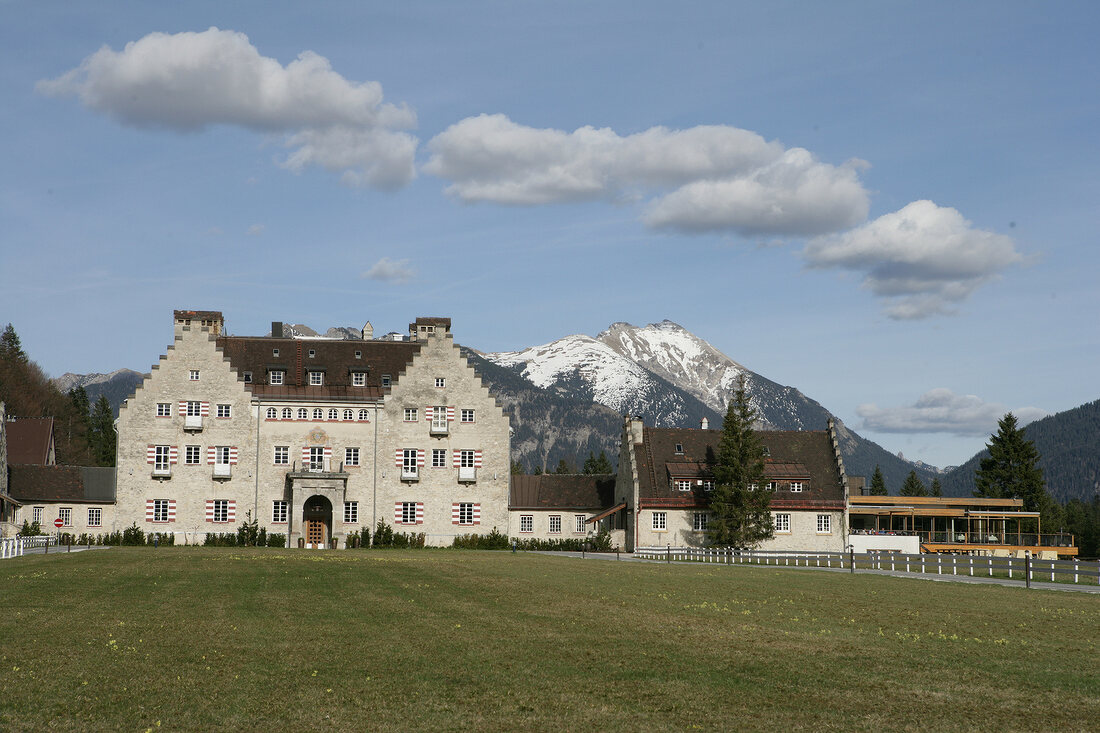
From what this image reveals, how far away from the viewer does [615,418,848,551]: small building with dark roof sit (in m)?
78.4

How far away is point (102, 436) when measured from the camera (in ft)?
443

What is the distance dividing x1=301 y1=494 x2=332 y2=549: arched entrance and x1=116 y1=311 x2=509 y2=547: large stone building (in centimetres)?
9

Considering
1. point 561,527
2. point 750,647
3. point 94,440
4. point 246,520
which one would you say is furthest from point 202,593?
point 94,440

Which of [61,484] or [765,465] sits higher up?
[765,465]

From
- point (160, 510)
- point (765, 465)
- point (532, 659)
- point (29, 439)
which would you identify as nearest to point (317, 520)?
point (160, 510)

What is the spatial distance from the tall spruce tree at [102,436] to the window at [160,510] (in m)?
47.0

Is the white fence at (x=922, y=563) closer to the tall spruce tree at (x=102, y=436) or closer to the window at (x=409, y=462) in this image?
the window at (x=409, y=462)

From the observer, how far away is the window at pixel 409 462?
79.6 metres

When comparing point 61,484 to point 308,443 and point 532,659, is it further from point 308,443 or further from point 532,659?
point 532,659

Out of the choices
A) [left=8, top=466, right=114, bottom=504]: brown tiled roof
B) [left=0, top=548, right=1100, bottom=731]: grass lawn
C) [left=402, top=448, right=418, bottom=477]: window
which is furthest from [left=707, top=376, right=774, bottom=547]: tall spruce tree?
[left=0, top=548, right=1100, bottom=731]: grass lawn

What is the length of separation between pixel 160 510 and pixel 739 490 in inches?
1566

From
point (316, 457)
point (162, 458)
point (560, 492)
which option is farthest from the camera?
point (560, 492)

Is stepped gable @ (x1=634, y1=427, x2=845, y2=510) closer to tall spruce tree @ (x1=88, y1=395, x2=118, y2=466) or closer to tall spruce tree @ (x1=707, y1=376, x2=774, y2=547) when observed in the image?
tall spruce tree @ (x1=707, y1=376, x2=774, y2=547)

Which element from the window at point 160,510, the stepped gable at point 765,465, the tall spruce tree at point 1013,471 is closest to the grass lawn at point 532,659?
the window at point 160,510
